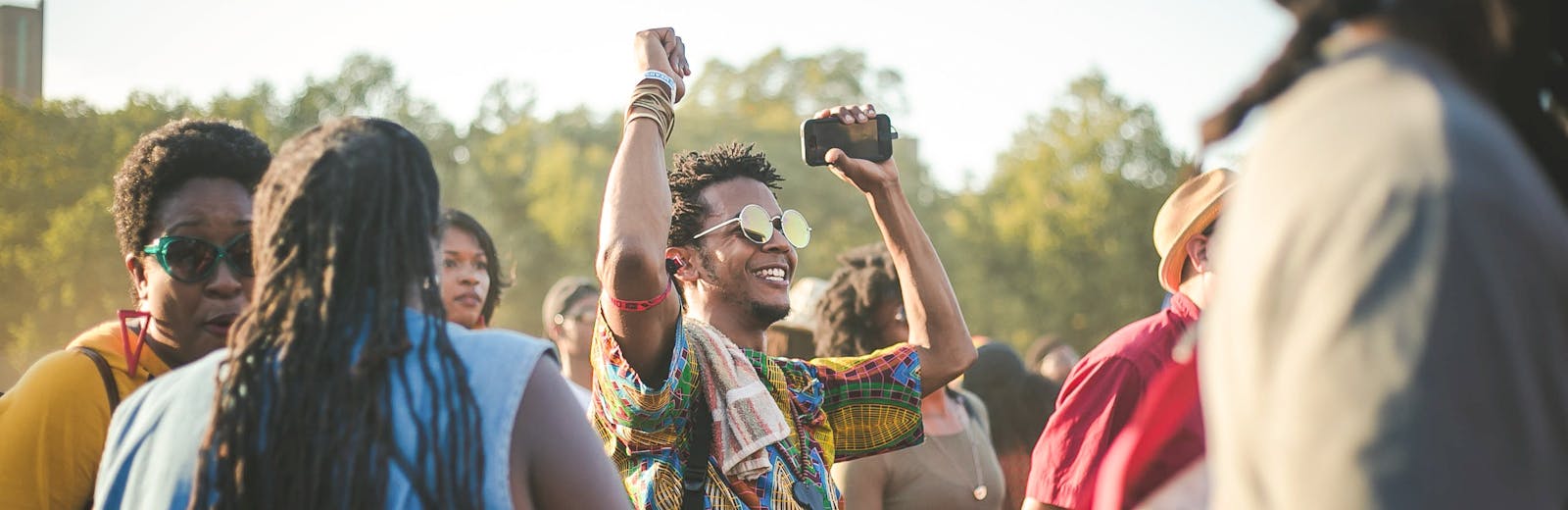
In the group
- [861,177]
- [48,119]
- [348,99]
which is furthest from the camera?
[348,99]

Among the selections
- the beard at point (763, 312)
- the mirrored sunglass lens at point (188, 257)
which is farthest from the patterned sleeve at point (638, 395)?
the mirrored sunglass lens at point (188, 257)

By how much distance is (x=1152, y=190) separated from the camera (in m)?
37.2

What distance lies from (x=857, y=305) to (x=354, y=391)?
429 centimetres

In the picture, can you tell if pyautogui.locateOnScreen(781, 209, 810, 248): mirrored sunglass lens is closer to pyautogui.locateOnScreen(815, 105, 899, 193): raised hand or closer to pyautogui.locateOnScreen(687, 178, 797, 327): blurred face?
pyautogui.locateOnScreen(687, 178, 797, 327): blurred face

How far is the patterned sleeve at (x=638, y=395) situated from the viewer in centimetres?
333

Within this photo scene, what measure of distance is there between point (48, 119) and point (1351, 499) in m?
22.5

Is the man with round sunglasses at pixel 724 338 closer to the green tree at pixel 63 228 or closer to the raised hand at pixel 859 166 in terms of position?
the raised hand at pixel 859 166

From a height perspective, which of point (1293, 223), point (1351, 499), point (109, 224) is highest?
point (109, 224)

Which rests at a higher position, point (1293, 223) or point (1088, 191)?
point (1088, 191)

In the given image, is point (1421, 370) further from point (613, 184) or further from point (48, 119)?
point (48, 119)

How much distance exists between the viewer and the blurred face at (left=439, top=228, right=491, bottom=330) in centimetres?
538

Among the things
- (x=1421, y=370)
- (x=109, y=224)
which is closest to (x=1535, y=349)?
(x=1421, y=370)

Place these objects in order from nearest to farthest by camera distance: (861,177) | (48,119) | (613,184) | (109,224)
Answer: (613,184)
(861,177)
(48,119)
(109,224)

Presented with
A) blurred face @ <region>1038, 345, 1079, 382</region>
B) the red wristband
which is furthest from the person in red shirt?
blurred face @ <region>1038, 345, 1079, 382</region>
